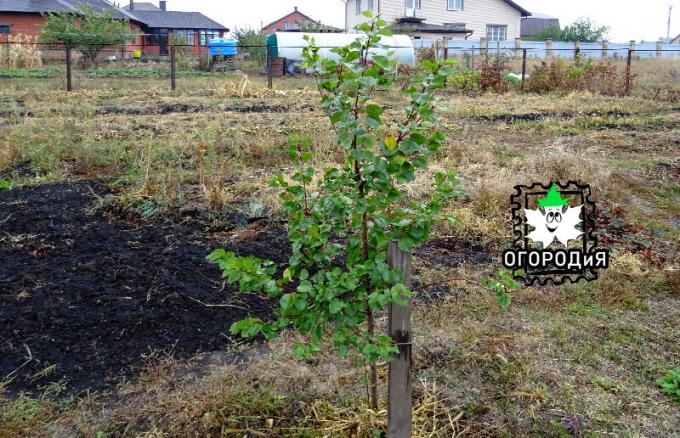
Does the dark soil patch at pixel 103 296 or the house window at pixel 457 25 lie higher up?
the house window at pixel 457 25

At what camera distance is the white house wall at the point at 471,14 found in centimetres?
4094

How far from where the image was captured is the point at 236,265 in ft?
7.13

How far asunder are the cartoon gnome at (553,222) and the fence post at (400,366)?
8.02ft

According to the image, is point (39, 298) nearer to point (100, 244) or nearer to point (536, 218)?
point (100, 244)

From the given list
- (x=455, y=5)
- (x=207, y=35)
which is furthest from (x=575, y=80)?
(x=207, y=35)

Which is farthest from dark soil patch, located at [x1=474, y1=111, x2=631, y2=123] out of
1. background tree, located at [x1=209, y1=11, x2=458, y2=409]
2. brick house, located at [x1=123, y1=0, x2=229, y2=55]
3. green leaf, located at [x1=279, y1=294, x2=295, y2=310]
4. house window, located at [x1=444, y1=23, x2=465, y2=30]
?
brick house, located at [x1=123, y1=0, x2=229, y2=55]

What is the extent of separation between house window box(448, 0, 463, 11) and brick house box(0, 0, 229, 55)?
1614 cm

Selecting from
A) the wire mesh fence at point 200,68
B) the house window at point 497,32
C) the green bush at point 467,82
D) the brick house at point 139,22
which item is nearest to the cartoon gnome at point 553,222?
the wire mesh fence at point 200,68

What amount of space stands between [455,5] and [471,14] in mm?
1316

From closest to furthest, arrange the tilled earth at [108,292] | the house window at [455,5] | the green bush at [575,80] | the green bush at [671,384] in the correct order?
the green bush at [671,384] → the tilled earth at [108,292] → the green bush at [575,80] → the house window at [455,5]

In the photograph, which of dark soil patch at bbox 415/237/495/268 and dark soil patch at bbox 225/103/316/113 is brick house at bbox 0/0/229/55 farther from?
dark soil patch at bbox 415/237/495/268

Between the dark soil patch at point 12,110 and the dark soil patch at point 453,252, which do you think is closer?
the dark soil patch at point 453,252

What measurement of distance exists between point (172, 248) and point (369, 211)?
2524 millimetres

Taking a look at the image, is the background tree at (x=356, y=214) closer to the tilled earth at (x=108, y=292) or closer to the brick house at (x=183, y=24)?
the tilled earth at (x=108, y=292)
